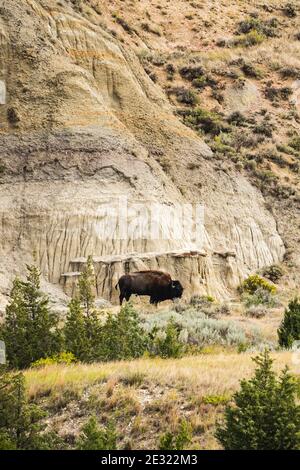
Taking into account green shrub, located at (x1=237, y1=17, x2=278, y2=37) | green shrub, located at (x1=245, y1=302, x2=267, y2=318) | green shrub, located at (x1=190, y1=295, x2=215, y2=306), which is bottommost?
green shrub, located at (x1=245, y1=302, x2=267, y2=318)

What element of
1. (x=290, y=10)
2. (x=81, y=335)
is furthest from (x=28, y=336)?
(x=290, y=10)

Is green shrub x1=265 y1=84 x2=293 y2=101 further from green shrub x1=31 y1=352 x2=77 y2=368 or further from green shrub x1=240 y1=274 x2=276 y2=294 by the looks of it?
green shrub x1=31 y1=352 x2=77 y2=368

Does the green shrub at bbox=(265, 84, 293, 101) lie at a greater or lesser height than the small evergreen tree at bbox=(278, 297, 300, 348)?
greater

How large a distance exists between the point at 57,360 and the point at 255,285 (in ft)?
81.7

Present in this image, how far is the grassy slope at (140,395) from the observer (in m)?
12.3

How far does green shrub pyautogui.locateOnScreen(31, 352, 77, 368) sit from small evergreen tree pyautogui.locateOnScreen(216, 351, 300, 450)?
21.9 feet

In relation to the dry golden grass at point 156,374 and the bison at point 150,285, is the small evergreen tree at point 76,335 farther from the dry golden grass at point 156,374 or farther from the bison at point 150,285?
the bison at point 150,285

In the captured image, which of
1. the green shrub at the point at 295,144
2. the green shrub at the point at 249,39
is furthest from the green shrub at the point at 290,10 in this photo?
the green shrub at the point at 295,144

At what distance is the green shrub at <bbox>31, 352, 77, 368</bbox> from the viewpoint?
16475 mm

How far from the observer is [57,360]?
1666 centimetres

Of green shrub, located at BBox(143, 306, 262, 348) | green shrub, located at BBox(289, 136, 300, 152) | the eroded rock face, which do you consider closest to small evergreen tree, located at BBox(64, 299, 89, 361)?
green shrub, located at BBox(143, 306, 262, 348)

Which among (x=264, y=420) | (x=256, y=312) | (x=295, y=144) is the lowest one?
(x=264, y=420)

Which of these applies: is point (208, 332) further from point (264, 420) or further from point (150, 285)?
point (150, 285)

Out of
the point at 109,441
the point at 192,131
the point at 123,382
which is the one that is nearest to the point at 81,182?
the point at 192,131
